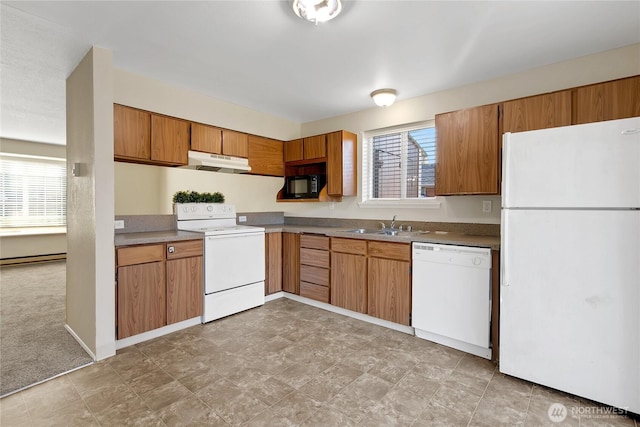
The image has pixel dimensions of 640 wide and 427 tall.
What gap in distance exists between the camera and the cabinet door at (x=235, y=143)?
3674 mm

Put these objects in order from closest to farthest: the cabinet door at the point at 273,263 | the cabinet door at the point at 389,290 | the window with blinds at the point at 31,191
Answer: the cabinet door at the point at 389,290, the cabinet door at the point at 273,263, the window with blinds at the point at 31,191

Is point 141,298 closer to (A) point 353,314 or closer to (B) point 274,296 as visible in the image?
(B) point 274,296

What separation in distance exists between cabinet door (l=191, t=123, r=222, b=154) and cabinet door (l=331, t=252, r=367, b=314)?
1.88m

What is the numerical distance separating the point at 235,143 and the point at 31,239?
5510mm

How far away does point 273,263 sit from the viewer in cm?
388

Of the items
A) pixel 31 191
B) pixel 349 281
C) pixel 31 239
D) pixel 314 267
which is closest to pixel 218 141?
pixel 314 267

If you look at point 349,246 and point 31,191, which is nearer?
point 349,246

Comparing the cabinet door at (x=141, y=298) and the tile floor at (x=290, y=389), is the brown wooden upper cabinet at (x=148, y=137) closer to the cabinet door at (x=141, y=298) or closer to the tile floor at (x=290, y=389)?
the cabinet door at (x=141, y=298)

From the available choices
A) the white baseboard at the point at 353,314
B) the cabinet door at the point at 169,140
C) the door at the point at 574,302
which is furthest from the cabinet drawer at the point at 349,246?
the cabinet door at the point at 169,140

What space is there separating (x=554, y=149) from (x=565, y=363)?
4.50 ft

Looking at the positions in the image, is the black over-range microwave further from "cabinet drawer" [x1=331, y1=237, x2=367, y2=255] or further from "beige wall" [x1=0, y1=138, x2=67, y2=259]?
"beige wall" [x1=0, y1=138, x2=67, y2=259]

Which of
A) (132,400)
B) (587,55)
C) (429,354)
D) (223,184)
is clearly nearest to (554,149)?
(587,55)

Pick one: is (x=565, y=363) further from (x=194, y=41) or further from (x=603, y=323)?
(x=194, y=41)

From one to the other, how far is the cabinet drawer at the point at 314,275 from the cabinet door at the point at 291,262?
0.32ft
